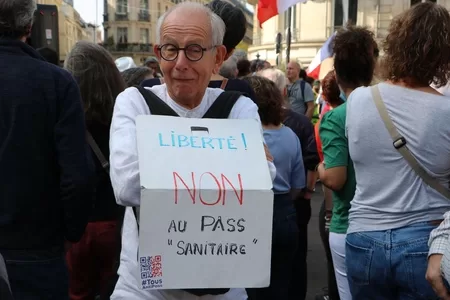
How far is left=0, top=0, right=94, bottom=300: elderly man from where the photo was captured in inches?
96.9

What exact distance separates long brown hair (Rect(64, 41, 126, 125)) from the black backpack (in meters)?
1.25

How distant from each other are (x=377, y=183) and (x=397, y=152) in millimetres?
155

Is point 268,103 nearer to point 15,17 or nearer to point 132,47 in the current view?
point 15,17

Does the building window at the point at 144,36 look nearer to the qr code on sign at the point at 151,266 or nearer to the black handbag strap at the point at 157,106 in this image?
the black handbag strap at the point at 157,106

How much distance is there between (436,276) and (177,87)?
1069mm

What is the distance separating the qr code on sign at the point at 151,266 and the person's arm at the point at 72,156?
2.71 feet

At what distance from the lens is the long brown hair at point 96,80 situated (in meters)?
3.27

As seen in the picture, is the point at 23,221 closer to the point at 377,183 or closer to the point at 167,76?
the point at 167,76

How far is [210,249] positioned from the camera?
1820mm

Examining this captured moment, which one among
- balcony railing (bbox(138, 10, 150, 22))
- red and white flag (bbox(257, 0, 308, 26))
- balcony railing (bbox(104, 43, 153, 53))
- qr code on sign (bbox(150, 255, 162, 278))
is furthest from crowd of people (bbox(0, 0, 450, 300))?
balcony railing (bbox(138, 10, 150, 22))

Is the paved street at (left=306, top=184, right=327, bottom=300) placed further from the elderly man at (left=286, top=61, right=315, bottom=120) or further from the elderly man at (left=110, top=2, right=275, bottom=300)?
the elderly man at (left=110, top=2, right=275, bottom=300)

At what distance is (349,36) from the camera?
10.9 feet

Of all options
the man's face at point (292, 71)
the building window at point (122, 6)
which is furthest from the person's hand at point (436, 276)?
the building window at point (122, 6)

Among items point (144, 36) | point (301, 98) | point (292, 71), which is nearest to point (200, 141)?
point (301, 98)
